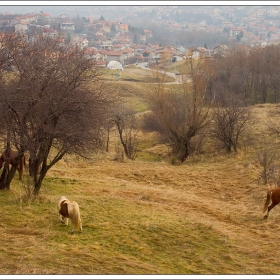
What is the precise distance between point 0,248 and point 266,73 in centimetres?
5165

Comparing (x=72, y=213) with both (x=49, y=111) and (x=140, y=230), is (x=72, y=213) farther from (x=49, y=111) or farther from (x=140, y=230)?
(x=49, y=111)

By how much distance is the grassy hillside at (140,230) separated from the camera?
9391 mm

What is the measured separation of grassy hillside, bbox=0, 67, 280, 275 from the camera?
9.39m

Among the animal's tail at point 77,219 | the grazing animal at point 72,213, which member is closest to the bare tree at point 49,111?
the grazing animal at point 72,213

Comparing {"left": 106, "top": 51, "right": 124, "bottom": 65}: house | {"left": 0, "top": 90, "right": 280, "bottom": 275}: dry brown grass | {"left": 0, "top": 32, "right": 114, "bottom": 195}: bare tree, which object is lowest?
{"left": 0, "top": 90, "right": 280, "bottom": 275}: dry brown grass

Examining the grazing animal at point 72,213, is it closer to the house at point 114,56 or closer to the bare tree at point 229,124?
the bare tree at point 229,124

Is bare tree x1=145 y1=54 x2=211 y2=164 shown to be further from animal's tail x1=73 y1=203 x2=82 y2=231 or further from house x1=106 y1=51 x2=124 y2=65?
house x1=106 y1=51 x2=124 y2=65

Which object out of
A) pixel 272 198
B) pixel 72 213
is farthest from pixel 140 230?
pixel 272 198

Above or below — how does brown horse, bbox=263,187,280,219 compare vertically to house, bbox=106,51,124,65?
below

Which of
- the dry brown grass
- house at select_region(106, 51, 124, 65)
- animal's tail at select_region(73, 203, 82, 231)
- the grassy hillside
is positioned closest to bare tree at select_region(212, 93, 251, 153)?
the grassy hillside

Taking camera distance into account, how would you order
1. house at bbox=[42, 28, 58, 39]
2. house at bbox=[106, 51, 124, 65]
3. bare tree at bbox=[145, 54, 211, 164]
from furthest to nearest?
Result: house at bbox=[106, 51, 124, 65]
house at bbox=[42, 28, 58, 39]
bare tree at bbox=[145, 54, 211, 164]

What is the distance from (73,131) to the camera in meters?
13.3

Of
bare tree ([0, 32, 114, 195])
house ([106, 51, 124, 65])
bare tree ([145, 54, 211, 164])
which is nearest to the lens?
bare tree ([0, 32, 114, 195])

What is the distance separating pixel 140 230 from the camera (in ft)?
38.3
